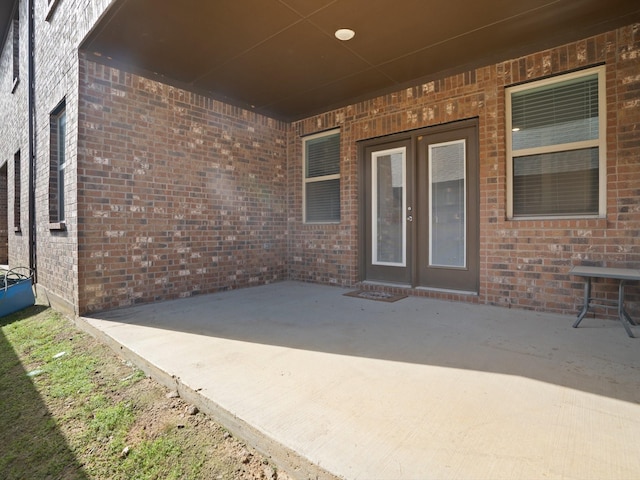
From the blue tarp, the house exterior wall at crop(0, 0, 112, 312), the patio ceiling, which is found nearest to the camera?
the patio ceiling

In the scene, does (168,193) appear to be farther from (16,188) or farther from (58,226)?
(16,188)

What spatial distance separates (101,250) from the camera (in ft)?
12.8

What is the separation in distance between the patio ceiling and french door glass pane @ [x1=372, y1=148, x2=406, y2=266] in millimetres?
1010

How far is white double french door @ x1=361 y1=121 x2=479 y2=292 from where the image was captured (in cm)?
434

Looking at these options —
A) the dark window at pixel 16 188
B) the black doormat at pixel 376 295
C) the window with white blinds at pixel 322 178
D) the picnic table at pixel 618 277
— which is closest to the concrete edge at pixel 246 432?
the black doormat at pixel 376 295

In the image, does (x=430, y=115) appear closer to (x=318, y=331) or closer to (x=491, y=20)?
(x=491, y=20)

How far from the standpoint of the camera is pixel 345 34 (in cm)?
350

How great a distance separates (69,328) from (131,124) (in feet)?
8.11

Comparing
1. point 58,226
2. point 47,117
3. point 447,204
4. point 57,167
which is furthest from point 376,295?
point 47,117

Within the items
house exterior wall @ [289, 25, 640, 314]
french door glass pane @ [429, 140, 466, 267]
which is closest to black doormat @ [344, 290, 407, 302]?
house exterior wall @ [289, 25, 640, 314]

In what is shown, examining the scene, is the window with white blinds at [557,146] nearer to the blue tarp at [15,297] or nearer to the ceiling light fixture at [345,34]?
the ceiling light fixture at [345,34]

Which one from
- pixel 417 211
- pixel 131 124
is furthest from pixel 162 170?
pixel 417 211

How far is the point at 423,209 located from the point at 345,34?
7.84ft

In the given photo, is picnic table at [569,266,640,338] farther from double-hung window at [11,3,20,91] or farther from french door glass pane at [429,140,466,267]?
double-hung window at [11,3,20,91]
